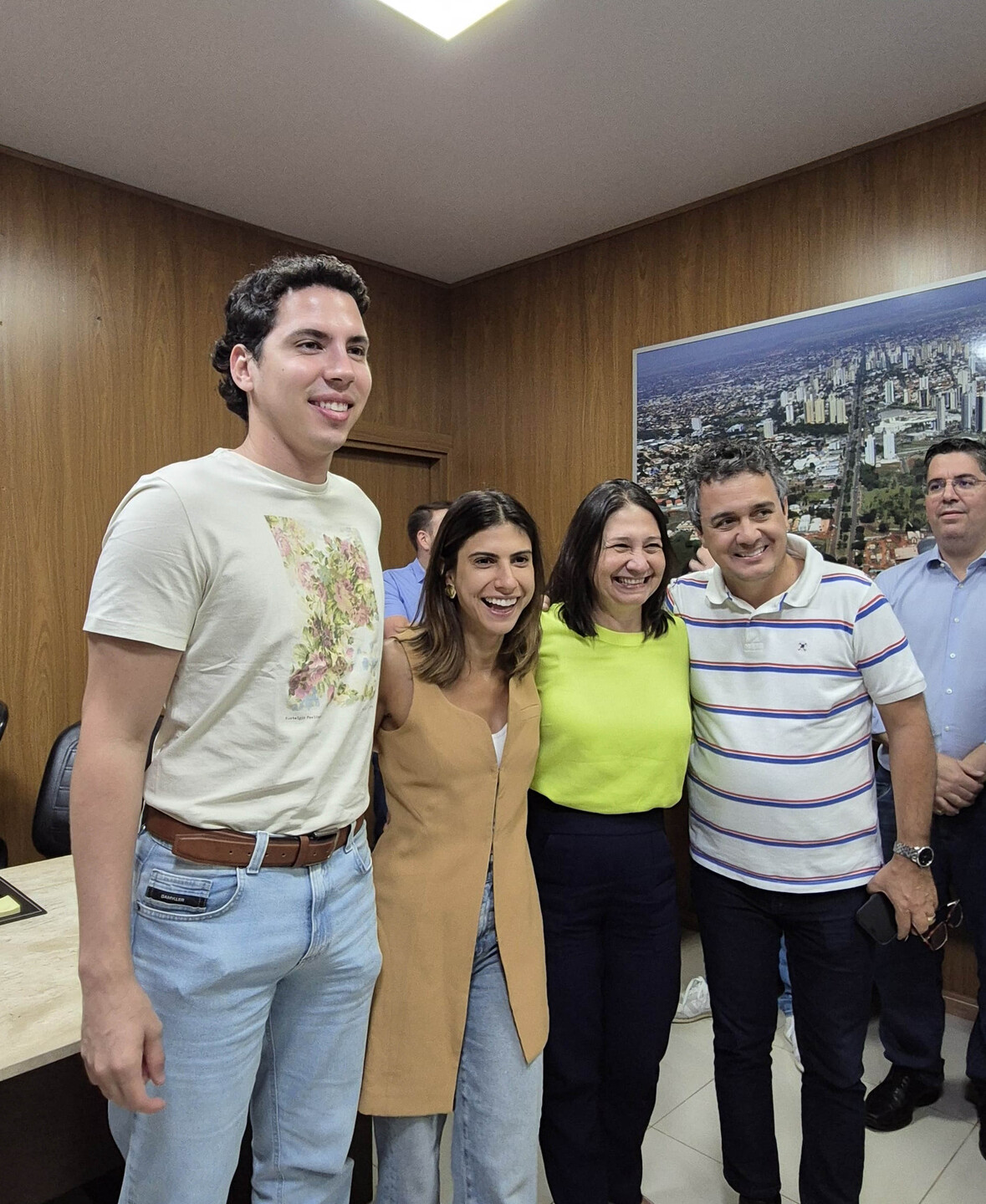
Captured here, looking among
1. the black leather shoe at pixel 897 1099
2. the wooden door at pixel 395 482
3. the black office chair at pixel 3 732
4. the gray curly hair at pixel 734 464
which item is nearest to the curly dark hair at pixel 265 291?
the gray curly hair at pixel 734 464

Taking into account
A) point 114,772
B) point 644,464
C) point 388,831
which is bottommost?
point 388,831

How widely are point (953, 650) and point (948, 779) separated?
0.38 metres

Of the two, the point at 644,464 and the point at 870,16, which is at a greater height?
the point at 870,16

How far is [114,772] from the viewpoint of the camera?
965mm

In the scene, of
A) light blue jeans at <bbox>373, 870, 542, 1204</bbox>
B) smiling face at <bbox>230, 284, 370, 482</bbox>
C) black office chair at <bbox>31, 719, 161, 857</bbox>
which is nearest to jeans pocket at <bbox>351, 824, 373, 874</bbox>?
light blue jeans at <bbox>373, 870, 542, 1204</bbox>

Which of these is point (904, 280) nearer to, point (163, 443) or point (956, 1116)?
point (956, 1116)

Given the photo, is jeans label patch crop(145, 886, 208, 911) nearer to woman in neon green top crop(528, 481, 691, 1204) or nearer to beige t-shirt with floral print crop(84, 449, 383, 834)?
beige t-shirt with floral print crop(84, 449, 383, 834)

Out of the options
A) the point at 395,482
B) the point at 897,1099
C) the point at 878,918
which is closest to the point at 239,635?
the point at 878,918

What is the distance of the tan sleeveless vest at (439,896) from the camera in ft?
4.31

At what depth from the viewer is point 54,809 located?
2412 mm

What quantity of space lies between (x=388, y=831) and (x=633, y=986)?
0.58 metres

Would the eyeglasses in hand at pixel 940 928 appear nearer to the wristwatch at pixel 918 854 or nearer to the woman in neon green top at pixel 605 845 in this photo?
the wristwatch at pixel 918 854

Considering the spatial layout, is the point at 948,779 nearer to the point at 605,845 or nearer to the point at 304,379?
the point at 605,845

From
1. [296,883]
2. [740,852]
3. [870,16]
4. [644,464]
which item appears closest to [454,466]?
[644,464]
